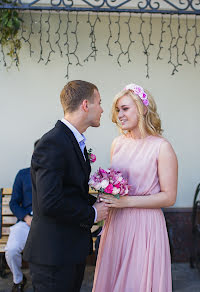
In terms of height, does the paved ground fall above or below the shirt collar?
below

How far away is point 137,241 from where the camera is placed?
2777mm

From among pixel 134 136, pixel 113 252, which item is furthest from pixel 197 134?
pixel 113 252

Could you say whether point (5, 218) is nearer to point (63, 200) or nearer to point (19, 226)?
point (19, 226)

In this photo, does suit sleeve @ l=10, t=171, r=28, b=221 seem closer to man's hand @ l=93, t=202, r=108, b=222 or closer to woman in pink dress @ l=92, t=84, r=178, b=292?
woman in pink dress @ l=92, t=84, r=178, b=292

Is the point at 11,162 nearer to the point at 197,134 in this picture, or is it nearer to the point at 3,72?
the point at 3,72

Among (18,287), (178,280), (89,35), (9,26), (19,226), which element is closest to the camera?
(18,287)

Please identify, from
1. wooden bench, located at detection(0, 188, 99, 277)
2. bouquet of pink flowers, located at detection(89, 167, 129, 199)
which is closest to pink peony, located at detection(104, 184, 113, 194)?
bouquet of pink flowers, located at detection(89, 167, 129, 199)

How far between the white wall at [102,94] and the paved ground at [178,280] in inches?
33.9

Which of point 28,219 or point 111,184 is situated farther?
point 28,219

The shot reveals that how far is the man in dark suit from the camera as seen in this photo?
2.21 meters

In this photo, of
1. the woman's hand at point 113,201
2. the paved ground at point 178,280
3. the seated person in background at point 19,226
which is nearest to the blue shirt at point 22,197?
the seated person in background at point 19,226

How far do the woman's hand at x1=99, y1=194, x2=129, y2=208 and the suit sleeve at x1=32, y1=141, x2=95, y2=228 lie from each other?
1.45ft

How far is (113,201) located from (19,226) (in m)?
2.03

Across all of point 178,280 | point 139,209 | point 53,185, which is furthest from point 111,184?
point 178,280
